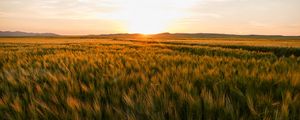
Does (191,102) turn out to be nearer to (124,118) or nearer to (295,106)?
(124,118)

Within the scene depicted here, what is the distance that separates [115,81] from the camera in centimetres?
233

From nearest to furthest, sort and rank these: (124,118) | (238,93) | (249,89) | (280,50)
Result: (124,118), (238,93), (249,89), (280,50)

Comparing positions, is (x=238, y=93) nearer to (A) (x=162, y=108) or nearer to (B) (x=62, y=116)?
(A) (x=162, y=108)

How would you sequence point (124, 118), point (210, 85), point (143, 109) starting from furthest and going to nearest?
1. point (210, 85)
2. point (143, 109)
3. point (124, 118)

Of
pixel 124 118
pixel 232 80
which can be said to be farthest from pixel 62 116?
pixel 232 80

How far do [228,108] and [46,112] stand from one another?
103 cm

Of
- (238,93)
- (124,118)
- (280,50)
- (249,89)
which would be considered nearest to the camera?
(124,118)

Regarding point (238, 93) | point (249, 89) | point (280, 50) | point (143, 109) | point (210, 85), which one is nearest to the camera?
point (143, 109)

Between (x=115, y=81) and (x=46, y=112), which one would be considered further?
(x=115, y=81)

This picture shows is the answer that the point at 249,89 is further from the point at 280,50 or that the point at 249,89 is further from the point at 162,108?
the point at 280,50

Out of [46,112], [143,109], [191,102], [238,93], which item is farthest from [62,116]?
[238,93]

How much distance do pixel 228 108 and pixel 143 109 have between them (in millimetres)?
471

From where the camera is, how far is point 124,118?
52.1 inches

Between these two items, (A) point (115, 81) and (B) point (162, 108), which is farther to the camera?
(A) point (115, 81)
